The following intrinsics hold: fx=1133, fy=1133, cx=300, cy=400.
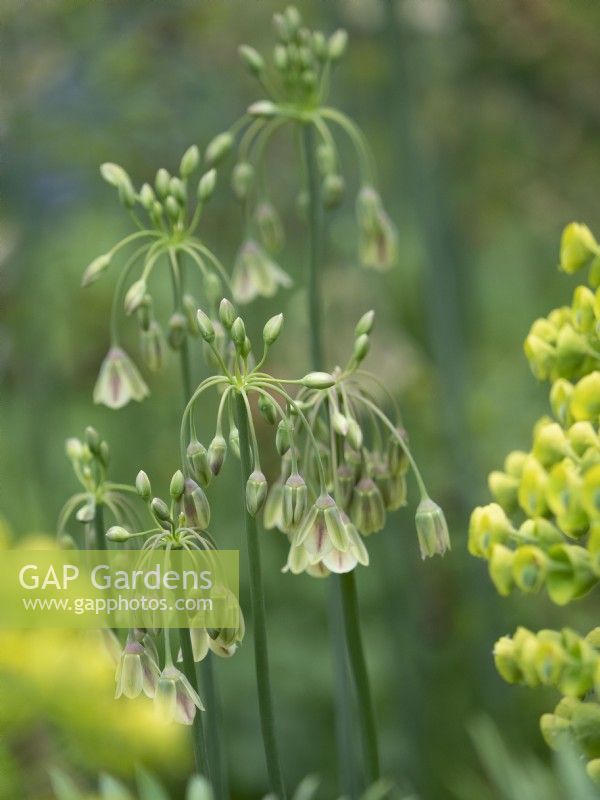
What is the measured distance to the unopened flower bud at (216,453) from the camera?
0.85 meters

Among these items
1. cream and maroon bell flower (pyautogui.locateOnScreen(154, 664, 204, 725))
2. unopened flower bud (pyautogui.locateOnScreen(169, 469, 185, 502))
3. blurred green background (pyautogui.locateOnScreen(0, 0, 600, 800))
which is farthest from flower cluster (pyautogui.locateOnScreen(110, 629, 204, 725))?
blurred green background (pyautogui.locateOnScreen(0, 0, 600, 800))

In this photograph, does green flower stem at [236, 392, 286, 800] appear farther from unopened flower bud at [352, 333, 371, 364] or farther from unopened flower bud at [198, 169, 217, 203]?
unopened flower bud at [198, 169, 217, 203]

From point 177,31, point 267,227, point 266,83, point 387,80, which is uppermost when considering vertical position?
point 177,31

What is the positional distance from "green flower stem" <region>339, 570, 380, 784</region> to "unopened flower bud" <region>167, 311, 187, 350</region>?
263 millimetres

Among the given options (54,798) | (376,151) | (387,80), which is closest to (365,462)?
(54,798)

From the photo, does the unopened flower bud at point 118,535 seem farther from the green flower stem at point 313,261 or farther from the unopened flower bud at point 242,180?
the unopened flower bud at point 242,180

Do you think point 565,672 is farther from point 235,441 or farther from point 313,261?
A: point 313,261

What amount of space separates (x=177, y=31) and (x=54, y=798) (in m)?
1.74

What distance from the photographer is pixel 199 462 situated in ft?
2.82

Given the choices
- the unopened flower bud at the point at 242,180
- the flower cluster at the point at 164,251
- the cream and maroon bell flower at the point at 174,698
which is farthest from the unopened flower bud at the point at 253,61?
the cream and maroon bell flower at the point at 174,698

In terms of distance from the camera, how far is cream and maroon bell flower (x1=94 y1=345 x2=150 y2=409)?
1140 millimetres

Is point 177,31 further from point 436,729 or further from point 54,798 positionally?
point 54,798

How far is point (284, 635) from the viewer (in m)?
2.21

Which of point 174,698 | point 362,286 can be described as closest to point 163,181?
Answer: point 174,698
